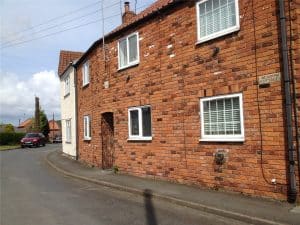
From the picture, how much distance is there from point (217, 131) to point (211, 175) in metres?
1.16

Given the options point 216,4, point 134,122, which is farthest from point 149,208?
point 134,122

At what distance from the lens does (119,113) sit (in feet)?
51.1

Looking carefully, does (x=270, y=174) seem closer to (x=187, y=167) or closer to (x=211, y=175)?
(x=211, y=175)

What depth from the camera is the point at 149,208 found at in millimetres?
9359

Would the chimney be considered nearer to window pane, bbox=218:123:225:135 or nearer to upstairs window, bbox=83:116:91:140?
upstairs window, bbox=83:116:91:140

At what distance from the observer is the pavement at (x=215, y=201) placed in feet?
25.3

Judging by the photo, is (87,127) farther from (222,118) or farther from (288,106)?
(288,106)

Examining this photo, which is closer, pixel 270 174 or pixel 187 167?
pixel 270 174

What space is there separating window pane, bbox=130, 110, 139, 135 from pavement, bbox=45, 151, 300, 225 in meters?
1.70

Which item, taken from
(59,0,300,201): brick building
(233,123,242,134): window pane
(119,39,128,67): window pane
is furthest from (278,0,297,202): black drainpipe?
(119,39,128,67): window pane

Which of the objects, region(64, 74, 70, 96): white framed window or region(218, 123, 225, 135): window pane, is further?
region(64, 74, 70, 96): white framed window

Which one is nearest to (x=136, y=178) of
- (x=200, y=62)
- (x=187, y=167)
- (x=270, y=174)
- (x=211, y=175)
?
(x=187, y=167)

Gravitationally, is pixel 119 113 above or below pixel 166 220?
above

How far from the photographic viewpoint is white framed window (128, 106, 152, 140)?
13.9 m
